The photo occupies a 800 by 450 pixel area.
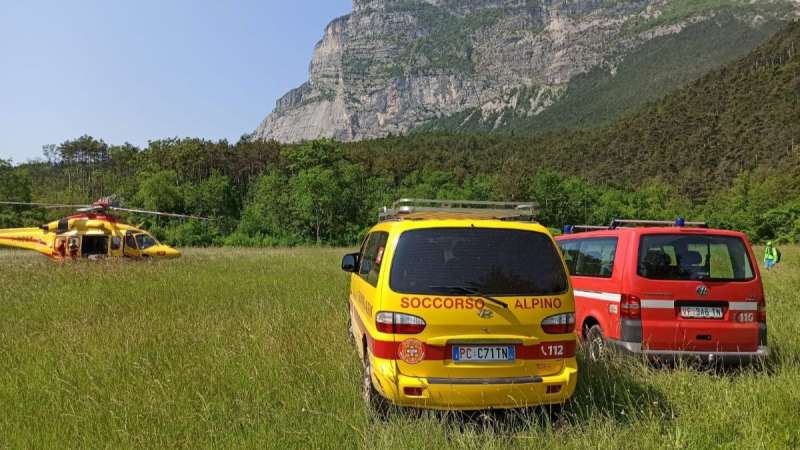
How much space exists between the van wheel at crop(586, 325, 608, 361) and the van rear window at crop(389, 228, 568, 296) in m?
2.40

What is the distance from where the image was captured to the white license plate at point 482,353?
169 inches

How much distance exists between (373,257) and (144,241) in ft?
59.2

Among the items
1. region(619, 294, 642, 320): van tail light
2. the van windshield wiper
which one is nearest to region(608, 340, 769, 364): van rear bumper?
region(619, 294, 642, 320): van tail light

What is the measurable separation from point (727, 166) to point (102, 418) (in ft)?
341

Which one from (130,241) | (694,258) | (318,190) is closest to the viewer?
(694,258)

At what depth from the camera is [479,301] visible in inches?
171

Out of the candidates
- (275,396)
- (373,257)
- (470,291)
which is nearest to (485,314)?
(470,291)

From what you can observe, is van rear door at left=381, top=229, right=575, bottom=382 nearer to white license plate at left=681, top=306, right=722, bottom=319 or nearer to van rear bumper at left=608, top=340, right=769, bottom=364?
van rear bumper at left=608, top=340, right=769, bottom=364

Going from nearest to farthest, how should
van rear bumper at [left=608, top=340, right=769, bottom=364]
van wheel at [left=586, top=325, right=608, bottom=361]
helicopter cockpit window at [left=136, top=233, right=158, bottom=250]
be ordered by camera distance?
1. van rear bumper at [left=608, top=340, right=769, bottom=364]
2. van wheel at [left=586, top=325, right=608, bottom=361]
3. helicopter cockpit window at [left=136, top=233, right=158, bottom=250]

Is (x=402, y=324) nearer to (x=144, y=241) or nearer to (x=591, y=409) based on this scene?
(x=591, y=409)

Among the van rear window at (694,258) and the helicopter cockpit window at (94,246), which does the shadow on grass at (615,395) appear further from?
the helicopter cockpit window at (94,246)

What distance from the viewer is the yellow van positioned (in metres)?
4.28

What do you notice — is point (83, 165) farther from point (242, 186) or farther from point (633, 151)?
point (633, 151)

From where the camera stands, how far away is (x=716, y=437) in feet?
14.4
